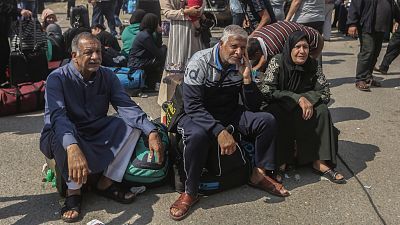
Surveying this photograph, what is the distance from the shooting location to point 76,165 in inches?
113

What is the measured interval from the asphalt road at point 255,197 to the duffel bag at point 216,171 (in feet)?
0.25

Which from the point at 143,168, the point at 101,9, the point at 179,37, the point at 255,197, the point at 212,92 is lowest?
the point at 255,197

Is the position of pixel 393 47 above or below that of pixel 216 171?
above

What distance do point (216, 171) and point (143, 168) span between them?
0.55 meters

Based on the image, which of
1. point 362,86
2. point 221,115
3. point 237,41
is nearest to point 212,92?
point 221,115

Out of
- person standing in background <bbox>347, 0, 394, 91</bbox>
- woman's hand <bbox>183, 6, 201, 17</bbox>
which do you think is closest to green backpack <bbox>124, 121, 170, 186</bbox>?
woman's hand <bbox>183, 6, 201, 17</bbox>

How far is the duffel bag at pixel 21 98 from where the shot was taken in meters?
5.19

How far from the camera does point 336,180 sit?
3752 millimetres

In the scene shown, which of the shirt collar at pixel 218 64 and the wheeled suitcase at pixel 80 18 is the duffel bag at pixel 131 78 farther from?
the shirt collar at pixel 218 64

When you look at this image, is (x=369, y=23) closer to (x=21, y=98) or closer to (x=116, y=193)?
(x=116, y=193)

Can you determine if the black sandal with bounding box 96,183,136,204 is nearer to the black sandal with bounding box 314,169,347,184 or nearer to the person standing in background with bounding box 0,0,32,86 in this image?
the black sandal with bounding box 314,169,347,184

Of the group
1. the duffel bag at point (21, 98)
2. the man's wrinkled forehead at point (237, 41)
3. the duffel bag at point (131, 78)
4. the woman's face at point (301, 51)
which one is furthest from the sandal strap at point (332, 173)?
the duffel bag at point (21, 98)

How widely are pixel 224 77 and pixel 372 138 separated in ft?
6.89

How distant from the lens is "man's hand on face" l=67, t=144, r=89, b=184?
2.88 metres
